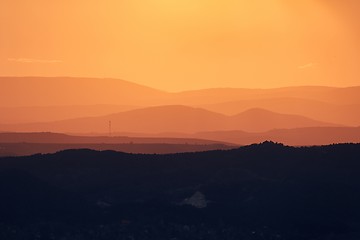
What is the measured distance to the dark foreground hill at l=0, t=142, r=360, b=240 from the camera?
5100cm

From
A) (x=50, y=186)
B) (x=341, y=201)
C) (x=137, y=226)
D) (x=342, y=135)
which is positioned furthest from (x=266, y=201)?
(x=342, y=135)

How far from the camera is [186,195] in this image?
186 ft

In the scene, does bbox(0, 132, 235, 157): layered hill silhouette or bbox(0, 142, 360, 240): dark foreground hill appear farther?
bbox(0, 132, 235, 157): layered hill silhouette

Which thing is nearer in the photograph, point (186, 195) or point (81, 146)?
point (186, 195)

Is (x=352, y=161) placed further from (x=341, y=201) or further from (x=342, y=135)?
(x=342, y=135)

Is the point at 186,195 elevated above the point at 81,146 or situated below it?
below

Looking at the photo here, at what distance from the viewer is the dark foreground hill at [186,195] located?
51000 millimetres

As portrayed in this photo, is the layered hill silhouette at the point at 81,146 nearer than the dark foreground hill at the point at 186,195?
No

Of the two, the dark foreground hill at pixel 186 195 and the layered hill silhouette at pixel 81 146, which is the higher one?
the layered hill silhouette at pixel 81 146

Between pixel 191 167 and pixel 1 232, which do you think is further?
pixel 191 167

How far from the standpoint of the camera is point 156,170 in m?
63.2

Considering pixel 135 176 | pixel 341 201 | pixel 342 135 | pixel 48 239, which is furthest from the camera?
pixel 342 135

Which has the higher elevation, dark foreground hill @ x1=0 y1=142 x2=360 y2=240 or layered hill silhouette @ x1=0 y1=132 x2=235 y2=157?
layered hill silhouette @ x1=0 y1=132 x2=235 y2=157

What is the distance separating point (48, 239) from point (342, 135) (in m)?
151
